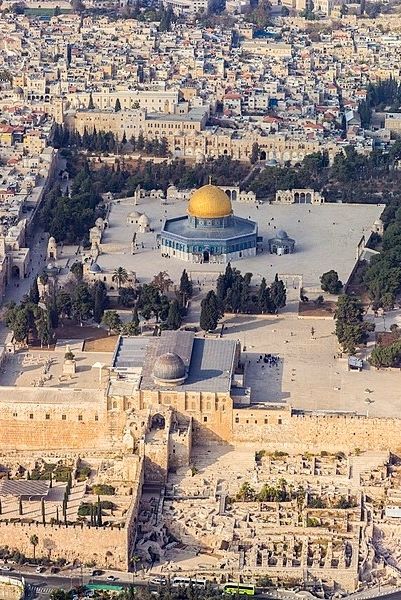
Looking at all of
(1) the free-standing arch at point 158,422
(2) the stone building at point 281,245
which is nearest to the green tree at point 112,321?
(1) the free-standing arch at point 158,422

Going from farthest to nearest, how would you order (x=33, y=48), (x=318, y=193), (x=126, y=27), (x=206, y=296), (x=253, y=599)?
(x=126, y=27)
(x=33, y=48)
(x=318, y=193)
(x=206, y=296)
(x=253, y=599)

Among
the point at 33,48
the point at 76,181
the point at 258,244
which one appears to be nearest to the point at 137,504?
the point at 258,244

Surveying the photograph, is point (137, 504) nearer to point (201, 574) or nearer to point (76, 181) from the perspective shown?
point (201, 574)

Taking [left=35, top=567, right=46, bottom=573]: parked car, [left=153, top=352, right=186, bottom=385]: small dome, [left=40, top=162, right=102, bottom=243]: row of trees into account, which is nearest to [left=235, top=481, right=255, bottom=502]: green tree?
[left=153, top=352, right=186, bottom=385]: small dome

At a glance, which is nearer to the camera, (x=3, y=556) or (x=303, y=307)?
(x=3, y=556)

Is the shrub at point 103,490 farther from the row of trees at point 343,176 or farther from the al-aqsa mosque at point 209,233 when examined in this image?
the row of trees at point 343,176

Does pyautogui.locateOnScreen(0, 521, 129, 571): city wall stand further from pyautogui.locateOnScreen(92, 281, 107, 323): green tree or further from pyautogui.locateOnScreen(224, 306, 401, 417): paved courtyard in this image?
pyautogui.locateOnScreen(92, 281, 107, 323): green tree

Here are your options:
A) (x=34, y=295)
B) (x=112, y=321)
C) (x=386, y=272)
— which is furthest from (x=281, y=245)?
(x=34, y=295)

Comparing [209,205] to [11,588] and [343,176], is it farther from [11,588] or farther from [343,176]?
[11,588]
